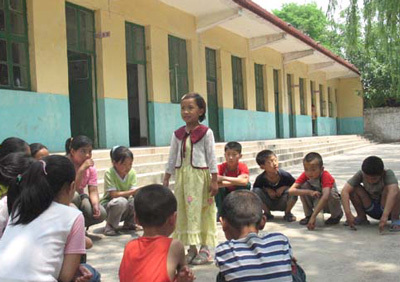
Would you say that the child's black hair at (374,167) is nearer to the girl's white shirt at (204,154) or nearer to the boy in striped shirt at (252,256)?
the girl's white shirt at (204,154)

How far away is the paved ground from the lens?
129 inches

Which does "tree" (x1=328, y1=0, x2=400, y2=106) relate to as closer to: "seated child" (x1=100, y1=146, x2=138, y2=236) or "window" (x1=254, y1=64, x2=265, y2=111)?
"seated child" (x1=100, y1=146, x2=138, y2=236)

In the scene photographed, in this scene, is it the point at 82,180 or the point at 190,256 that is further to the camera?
the point at 82,180

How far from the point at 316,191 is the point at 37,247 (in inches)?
135

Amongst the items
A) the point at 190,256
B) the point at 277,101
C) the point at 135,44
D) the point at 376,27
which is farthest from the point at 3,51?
the point at 277,101

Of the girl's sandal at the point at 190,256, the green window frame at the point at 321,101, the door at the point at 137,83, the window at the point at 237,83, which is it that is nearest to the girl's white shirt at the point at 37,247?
the girl's sandal at the point at 190,256

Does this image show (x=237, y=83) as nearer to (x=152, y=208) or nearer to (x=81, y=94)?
(x=81, y=94)

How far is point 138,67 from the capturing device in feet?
34.6

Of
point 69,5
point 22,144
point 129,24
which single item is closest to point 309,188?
point 22,144

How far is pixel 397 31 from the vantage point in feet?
21.0

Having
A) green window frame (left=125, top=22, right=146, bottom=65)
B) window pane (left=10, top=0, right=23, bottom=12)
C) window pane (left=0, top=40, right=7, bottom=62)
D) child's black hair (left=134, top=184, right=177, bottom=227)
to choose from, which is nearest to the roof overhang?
green window frame (left=125, top=22, right=146, bottom=65)

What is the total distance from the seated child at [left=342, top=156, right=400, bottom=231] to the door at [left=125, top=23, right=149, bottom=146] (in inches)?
255

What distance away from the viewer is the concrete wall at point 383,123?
81.4 feet

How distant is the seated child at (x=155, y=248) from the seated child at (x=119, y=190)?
94.4 inches
